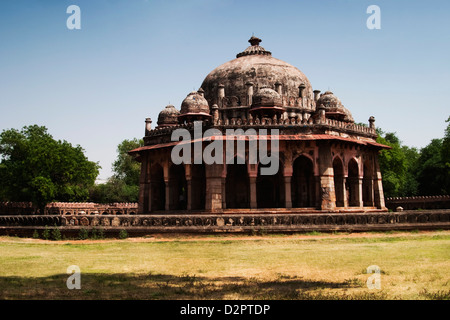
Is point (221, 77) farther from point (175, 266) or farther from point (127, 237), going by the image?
point (175, 266)

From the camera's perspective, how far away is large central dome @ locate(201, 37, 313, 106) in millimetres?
27239

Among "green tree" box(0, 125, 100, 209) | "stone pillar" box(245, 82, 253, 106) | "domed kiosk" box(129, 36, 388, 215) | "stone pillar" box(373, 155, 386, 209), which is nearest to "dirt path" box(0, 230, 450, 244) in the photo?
"domed kiosk" box(129, 36, 388, 215)

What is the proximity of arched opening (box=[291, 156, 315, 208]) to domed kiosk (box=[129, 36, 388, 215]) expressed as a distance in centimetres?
5

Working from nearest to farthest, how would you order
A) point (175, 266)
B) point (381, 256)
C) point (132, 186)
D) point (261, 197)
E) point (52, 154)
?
point (175, 266) < point (381, 256) < point (261, 197) < point (52, 154) < point (132, 186)

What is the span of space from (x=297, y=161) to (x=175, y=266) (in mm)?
16474

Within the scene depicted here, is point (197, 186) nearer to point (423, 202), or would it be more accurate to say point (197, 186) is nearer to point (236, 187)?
point (236, 187)

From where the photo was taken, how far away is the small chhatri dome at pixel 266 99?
23172 millimetres

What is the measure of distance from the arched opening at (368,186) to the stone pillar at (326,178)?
4.72m

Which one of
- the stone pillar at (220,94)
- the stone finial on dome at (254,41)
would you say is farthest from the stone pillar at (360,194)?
the stone finial on dome at (254,41)

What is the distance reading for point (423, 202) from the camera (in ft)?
113

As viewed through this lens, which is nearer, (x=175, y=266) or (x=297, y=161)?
(x=175, y=266)

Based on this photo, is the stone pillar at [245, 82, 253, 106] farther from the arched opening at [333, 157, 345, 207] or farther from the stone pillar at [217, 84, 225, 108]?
the arched opening at [333, 157, 345, 207]
